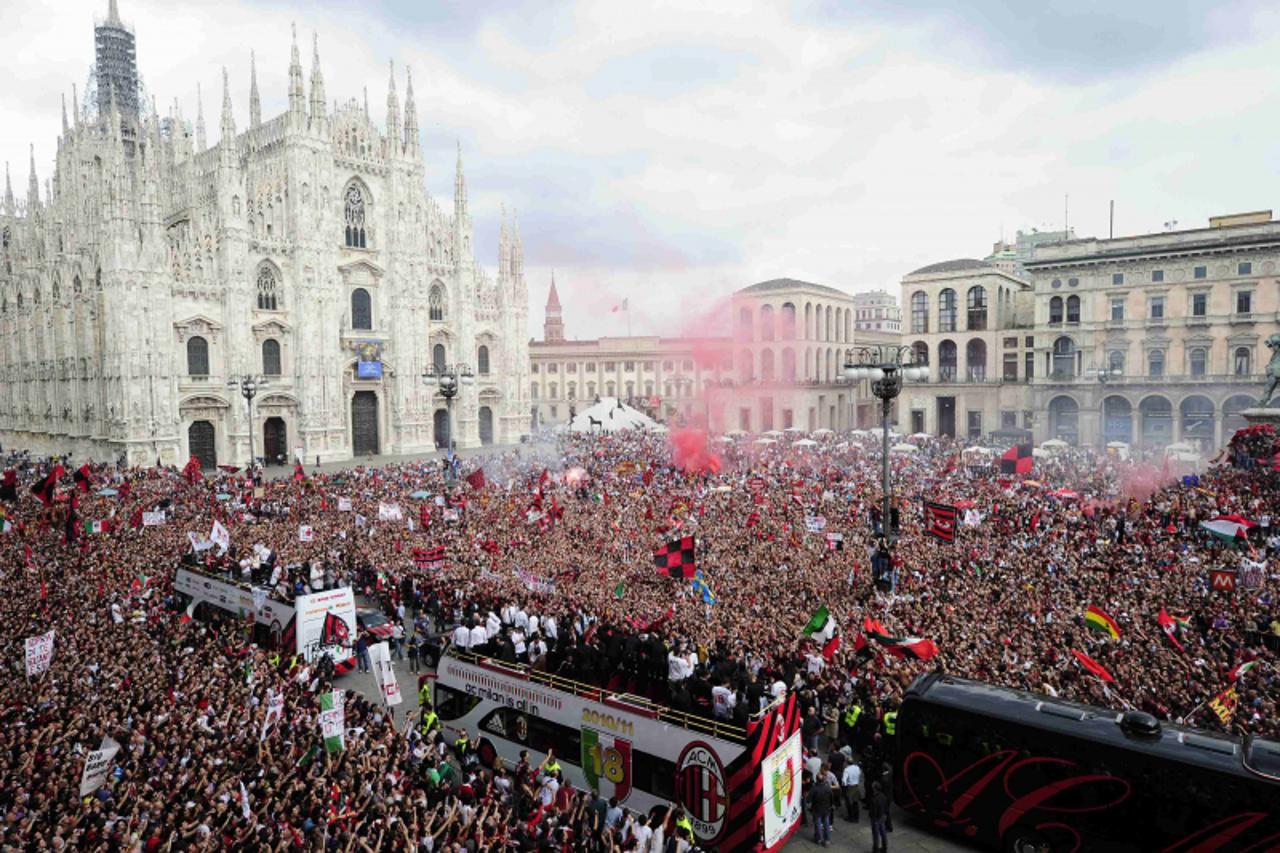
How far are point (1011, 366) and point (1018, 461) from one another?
37777mm

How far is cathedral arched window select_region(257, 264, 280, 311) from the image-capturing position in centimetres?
4922

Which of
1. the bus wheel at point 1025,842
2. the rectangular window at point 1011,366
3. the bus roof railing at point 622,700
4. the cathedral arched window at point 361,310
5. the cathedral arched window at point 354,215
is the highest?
the cathedral arched window at point 354,215

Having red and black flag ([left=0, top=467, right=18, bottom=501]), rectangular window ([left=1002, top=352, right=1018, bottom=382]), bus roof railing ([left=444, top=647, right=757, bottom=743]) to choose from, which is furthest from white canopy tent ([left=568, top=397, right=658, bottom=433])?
bus roof railing ([left=444, top=647, right=757, bottom=743])

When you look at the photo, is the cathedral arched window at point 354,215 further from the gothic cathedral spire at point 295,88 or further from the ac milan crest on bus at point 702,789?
the ac milan crest on bus at point 702,789

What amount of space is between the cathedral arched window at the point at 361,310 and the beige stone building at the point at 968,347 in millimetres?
41421

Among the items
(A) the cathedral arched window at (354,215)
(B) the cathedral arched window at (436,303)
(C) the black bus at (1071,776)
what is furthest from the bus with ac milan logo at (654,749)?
(B) the cathedral arched window at (436,303)

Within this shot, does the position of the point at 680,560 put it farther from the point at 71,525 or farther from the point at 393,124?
the point at 393,124

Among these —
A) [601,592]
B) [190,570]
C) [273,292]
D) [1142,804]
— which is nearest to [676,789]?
[1142,804]

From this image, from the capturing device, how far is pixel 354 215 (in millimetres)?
53594

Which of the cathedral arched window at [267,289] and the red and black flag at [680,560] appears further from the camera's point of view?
the cathedral arched window at [267,289]

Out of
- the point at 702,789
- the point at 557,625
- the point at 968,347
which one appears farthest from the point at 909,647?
the point at 968,347

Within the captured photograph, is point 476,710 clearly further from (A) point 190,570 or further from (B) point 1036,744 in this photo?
Answer: (A) point 190,570

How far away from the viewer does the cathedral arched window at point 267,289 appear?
49219 millimetres

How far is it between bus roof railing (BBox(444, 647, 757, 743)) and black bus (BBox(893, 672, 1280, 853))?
2310 millimetres
